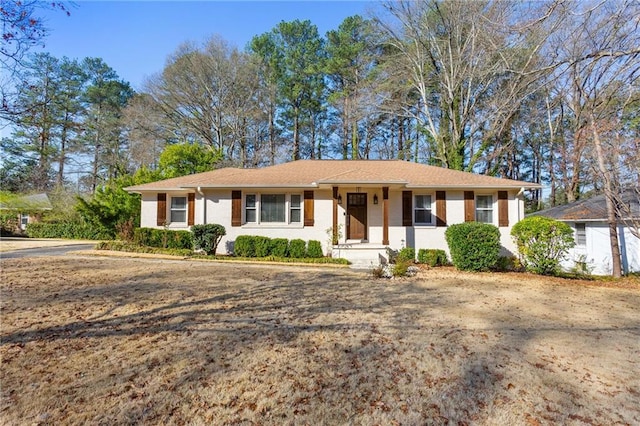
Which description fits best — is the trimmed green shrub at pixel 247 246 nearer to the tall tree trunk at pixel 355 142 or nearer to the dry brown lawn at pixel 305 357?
the dry brown lawn at pixel 305 357

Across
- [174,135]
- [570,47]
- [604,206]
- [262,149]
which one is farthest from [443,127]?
[174,135]

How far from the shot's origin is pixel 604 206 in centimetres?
1347

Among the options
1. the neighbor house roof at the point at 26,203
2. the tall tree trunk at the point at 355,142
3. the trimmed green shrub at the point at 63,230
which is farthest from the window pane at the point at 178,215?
the tall tree trunk at the point at 355,142

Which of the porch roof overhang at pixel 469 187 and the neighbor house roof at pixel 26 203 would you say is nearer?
the porch roof overhang at pixel 469 187

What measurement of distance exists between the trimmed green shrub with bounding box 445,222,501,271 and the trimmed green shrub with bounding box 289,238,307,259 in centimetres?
522

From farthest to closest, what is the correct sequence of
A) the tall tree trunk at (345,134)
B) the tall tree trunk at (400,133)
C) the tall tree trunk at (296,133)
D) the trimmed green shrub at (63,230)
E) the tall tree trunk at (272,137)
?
the tall tree trunk at (296,133), the tall tree trunk at (400,133), the tall tree trunk at (272,137), the tall tree trunk at (345,134), the trimmed green shrub at (63,230)

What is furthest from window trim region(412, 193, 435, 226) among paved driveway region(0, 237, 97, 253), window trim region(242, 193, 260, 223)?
paved driveway region(0, 237, 97, 253)

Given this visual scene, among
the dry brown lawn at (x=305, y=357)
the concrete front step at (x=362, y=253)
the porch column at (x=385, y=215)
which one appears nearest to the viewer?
the dry brown lawn at (x=305, y=357)

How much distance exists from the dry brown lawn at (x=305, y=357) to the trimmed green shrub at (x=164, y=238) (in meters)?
5.36

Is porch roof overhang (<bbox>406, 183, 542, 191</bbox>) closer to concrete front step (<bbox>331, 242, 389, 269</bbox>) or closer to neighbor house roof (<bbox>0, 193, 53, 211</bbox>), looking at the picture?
concrete front step (<bbox>331, 242, 389, 269</bbox>)

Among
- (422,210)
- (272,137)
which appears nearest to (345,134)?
(272,137)

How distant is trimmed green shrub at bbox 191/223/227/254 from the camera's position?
1117cm

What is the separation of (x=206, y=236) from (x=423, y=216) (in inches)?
328

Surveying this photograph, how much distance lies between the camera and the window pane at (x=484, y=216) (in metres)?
12.1
